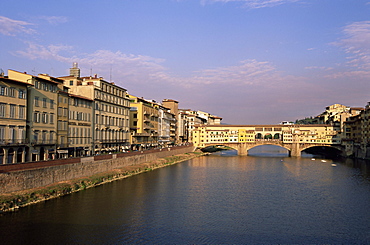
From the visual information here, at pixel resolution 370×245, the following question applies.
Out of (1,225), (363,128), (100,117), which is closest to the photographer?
(1,225)

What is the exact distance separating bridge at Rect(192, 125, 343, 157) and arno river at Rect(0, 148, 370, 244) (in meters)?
55.6

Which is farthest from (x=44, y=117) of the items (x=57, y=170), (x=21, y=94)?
(x=57, y=170)

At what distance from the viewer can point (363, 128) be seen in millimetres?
88688

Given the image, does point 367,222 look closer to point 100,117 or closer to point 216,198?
point 216,198

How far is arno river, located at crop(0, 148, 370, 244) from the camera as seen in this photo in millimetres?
25031

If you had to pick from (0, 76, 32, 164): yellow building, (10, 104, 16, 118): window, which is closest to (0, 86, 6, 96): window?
(0, 76, 32, 164): yellow building

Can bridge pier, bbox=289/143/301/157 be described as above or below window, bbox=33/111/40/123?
below

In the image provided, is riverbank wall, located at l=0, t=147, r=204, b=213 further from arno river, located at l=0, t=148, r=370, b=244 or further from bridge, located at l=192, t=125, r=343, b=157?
bridge, located at l=192, t=125, r=343, b=157

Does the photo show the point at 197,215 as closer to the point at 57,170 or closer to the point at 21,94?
the point at 57,170

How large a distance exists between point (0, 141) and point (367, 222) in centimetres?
3579

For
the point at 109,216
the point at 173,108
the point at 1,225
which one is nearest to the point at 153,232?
the point at 109,216

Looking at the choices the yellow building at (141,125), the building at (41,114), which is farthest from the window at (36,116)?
the yellow building at (141,125)

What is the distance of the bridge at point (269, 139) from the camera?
102 m

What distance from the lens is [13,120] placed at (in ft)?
119
